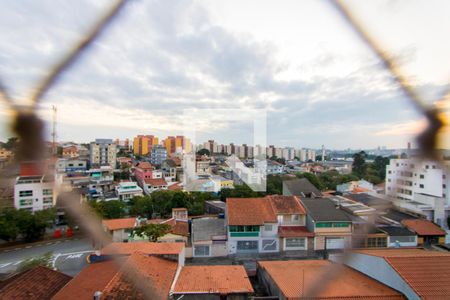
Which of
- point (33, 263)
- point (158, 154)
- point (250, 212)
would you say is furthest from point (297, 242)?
point (158, 154)

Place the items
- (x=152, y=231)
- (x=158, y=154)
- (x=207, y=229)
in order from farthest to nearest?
(x=158, y=154) → (x=207, y=229) → (x=152, y=231)

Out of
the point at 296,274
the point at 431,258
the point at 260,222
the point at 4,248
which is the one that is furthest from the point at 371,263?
the point at 4,248

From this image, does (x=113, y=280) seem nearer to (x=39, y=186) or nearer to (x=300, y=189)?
(x=39, y=186)

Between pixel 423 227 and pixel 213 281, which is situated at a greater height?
pixel 423 227

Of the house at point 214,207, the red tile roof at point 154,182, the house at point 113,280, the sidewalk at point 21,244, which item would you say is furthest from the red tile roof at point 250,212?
the red tile roof at point 154,182

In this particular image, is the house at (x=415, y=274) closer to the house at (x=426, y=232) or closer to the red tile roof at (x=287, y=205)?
the red tile roof at (x=287, y=205)

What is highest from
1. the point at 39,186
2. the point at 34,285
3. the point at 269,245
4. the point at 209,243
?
the point at 39,186
